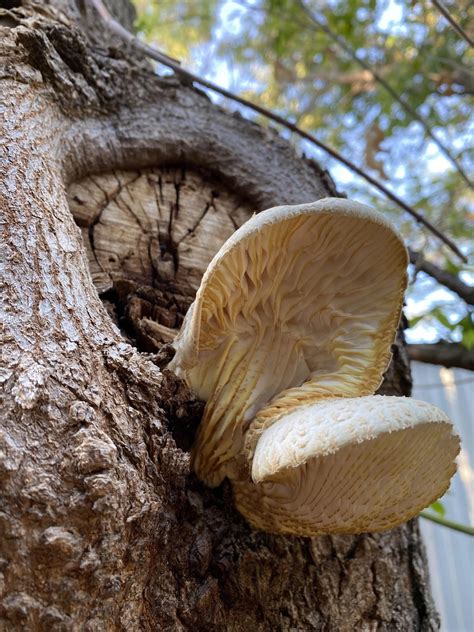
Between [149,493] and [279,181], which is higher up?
[279,181]

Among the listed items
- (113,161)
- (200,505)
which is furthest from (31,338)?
(113,161)

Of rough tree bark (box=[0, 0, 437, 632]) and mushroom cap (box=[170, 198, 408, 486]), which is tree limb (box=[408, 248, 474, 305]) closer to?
rough tree bark (box=[0, 0, 437, 632])

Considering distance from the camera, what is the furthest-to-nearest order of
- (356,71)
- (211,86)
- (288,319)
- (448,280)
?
(356,71), (448,280), (211,86), (288,319)

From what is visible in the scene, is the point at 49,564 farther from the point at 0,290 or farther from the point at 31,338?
the point at 0,290

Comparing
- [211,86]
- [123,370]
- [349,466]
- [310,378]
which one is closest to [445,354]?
[310,378]

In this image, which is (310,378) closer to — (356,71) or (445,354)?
(445,354)

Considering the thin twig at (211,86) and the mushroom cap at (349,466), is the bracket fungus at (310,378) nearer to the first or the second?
the mushroom cap at (349,466)

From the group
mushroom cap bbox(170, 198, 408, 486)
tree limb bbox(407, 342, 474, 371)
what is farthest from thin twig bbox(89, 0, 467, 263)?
mushroom cap bbox(170, 198, 408, 486)
